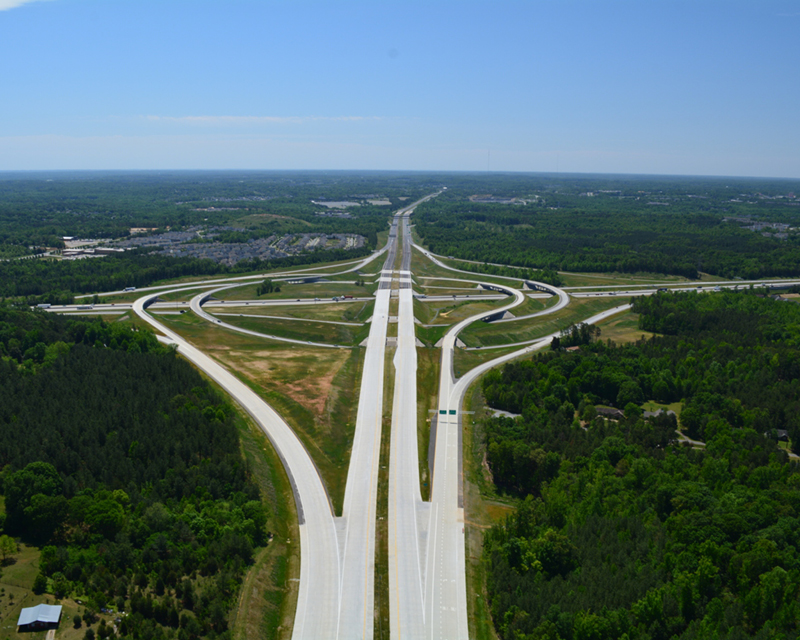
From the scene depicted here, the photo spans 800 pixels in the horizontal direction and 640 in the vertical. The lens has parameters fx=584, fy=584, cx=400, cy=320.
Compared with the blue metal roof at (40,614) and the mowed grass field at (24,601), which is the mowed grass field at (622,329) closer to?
the mowed grass field at (24,601)

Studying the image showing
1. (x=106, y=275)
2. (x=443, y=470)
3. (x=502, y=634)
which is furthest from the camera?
(x=106, y=275)

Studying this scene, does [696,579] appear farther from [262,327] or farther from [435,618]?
[262,327]

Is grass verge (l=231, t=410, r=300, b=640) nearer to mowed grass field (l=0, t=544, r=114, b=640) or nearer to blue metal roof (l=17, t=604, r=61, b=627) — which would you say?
mowed grass field (l=0, t=544, r=114, b=640)

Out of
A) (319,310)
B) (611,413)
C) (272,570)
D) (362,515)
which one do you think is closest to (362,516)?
(362,515)

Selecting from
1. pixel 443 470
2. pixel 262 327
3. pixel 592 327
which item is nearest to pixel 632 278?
pixel 592 327

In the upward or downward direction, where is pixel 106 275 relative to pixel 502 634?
upward

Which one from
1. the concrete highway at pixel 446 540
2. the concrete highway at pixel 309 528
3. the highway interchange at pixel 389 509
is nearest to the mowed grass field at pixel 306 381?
the highway interchange at pixel 389 509

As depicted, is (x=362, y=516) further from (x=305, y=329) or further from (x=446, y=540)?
(x=305, y=329)
